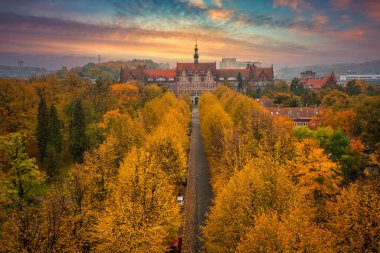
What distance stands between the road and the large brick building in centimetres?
8635

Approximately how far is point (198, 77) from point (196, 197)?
114 m

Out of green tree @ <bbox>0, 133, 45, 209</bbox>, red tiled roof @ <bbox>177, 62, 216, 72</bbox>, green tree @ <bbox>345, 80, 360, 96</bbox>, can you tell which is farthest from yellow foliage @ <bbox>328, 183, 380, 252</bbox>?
red tiled roof @ <bbox>177, 62, 216, 72</bbox>

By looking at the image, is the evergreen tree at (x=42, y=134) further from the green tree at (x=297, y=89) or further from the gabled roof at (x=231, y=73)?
the gabled roof at (x=231, y=73)

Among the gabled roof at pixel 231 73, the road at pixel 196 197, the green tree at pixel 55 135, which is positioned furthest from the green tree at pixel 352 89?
the green tree at pixel 55 135

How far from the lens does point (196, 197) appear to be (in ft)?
142

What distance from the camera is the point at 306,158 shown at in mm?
37219

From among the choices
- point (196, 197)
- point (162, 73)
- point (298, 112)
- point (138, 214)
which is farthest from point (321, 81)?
point (138, 214)

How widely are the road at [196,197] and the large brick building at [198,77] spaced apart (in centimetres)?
8635

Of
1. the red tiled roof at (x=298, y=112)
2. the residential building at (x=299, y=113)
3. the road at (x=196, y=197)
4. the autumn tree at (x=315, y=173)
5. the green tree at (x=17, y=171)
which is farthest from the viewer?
the red tiled roof at (x=298, y=112)

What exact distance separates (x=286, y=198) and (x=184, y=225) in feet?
47.0

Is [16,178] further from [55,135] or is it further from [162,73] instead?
[162,73]

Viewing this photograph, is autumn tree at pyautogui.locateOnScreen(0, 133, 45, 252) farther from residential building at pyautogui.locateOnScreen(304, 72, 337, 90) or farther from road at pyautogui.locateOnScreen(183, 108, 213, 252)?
residential building at pyautogui.locateOnScreen(304, 72, 337, 90)

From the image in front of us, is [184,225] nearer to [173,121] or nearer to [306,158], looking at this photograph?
[306,158]

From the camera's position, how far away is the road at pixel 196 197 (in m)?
32.7
